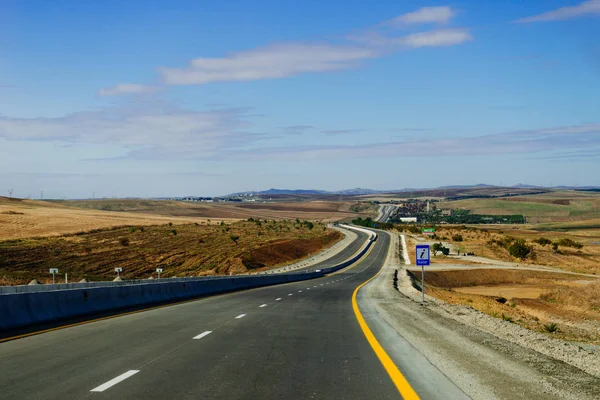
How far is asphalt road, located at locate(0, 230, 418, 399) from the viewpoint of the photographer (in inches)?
346

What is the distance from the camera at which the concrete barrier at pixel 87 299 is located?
1617cm

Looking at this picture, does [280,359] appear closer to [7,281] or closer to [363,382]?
[363,382]

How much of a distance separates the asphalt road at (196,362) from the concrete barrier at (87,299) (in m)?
1.41

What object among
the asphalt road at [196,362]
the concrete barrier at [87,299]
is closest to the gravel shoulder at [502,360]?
the asphalt road at [196,362]

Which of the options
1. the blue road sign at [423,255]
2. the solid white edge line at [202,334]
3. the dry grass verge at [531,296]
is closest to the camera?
the solid white edge line at [202,334]

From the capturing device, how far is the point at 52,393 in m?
8.54

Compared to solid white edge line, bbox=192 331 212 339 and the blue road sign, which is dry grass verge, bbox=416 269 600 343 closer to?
the blue road sign

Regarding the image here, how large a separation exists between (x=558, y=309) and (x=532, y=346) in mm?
32949

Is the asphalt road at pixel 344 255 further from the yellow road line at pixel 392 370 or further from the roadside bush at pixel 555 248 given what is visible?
the yellow road line at pixel 392 370

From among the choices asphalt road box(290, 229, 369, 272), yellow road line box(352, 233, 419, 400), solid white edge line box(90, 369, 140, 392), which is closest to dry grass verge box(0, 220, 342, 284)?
asphalt road box(290, 229, 369, 272)

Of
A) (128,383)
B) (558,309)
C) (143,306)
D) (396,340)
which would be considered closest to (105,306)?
(143,306)

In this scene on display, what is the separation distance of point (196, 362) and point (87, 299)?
1090cm

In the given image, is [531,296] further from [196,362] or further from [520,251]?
[196,362]

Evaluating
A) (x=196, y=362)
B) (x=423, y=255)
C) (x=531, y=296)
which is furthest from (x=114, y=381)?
(x=531, y=296)
